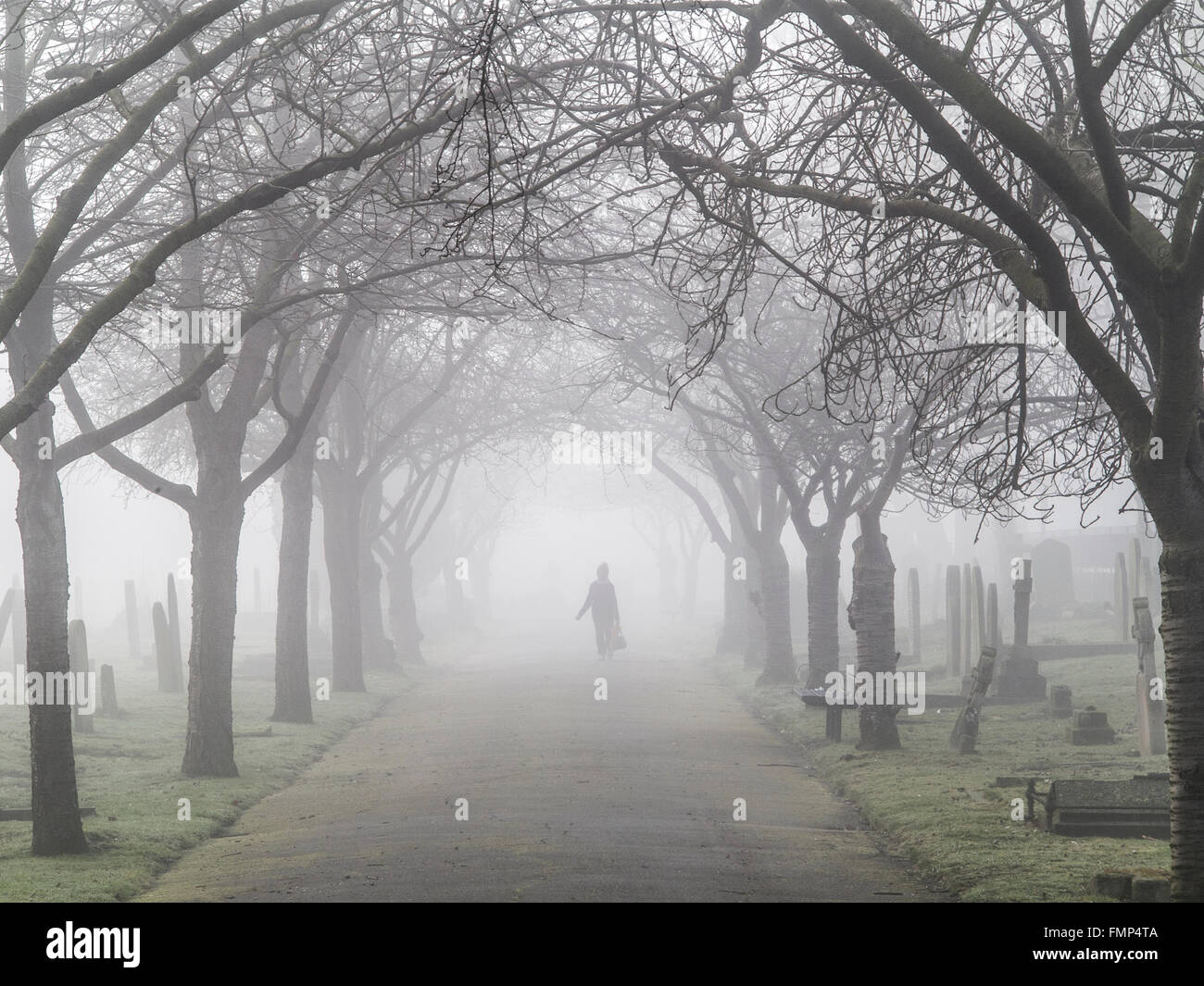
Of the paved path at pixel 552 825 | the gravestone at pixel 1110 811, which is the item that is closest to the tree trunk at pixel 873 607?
the paved path at pixel 552 825

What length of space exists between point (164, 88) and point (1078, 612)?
28.7 m

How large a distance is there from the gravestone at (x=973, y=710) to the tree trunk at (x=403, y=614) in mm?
19574

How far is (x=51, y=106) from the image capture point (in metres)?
6.91

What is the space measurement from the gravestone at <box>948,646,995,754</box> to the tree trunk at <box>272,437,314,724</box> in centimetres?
885

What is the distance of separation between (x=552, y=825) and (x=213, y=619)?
206 inches

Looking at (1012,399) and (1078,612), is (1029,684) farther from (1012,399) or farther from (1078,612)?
(1078,612)

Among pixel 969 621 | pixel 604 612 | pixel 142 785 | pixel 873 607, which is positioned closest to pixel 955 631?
pixel 969 621

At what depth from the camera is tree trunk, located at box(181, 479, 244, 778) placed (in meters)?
12.9

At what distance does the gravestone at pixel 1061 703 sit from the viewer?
16.2m

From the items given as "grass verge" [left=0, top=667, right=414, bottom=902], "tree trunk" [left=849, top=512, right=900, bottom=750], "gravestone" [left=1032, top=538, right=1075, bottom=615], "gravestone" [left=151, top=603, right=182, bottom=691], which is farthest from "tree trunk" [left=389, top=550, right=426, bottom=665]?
"tree trunk" [left=849, top=512, right=900, bottom=750]

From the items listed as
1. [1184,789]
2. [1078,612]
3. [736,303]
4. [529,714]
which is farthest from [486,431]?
[1184,789]

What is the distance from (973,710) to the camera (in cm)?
1336

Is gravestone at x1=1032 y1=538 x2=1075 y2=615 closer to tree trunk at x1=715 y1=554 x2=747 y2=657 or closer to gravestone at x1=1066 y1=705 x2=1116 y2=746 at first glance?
tree trunk at x1=715 y1=554 x2=747 y2=657

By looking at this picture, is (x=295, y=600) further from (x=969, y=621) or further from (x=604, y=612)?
(x=604, y=612)
